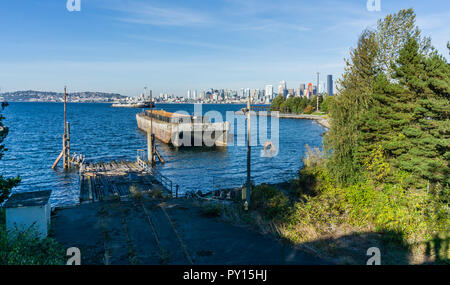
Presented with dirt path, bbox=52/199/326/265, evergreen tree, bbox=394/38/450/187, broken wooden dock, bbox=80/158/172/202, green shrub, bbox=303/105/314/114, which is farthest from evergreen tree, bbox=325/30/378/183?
green shrub, bbox=303/105/314/114

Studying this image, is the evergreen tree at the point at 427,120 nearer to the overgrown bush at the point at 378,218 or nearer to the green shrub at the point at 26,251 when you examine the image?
the overgrown bush at the point at 378,218

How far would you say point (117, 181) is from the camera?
26891mm

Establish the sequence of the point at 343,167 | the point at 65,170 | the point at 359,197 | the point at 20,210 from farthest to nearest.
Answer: the point at 65,170, the point at 343,167, the point at 359,197, the point at 20,210

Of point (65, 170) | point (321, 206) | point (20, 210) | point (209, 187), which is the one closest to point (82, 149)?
point (65, 170)

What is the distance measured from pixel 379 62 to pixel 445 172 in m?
15.6

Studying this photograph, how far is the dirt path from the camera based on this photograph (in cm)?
1092

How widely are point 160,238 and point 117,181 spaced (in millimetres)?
15522

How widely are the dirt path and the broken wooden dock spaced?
4108 mm

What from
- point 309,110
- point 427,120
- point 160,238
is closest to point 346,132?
point 427,120

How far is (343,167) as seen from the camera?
2073 centimetres

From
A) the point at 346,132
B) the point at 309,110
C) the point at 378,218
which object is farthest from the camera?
the point at 309,110

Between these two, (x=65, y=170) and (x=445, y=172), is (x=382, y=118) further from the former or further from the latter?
(x=65, y=170)

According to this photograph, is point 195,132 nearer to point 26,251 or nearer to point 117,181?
point 117,181

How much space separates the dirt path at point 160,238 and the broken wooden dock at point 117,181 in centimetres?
411
